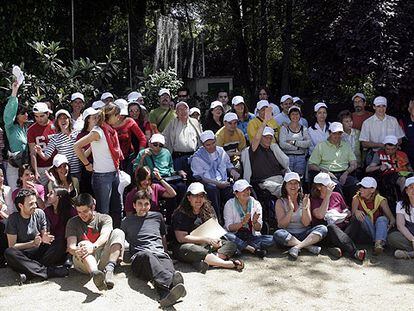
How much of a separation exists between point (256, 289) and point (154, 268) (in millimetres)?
1002

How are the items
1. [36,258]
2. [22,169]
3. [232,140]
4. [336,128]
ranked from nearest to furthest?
[36,258]
[22,169]
[336,128]
[232,140]

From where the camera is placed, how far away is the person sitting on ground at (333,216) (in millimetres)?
6064

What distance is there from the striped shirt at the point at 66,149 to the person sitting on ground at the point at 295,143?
8.72 ft

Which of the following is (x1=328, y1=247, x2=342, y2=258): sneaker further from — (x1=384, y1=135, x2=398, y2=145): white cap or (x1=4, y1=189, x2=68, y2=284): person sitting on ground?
(x1=4, y1=189, x2=68, y2=284): person sitting on ground

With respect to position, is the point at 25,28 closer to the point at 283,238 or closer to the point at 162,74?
the point at 162,74

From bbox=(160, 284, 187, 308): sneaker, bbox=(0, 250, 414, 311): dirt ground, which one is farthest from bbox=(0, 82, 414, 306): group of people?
bbox=(0, 250, 414, 311): dirt ground

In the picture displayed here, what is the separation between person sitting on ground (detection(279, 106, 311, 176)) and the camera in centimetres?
720

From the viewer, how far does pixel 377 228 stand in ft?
20.5

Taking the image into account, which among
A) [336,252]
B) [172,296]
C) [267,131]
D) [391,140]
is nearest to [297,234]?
[336,252]

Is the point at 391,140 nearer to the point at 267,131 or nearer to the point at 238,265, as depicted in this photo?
the point at 267,131

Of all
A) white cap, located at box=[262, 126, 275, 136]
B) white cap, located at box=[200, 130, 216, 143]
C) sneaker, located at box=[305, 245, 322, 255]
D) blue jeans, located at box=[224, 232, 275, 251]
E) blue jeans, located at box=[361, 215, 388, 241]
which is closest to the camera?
blue jeans, located at box=[224, 232, 275, 251]

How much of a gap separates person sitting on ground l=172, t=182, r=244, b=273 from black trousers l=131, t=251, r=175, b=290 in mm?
420

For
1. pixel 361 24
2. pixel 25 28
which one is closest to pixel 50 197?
pixel 361 24

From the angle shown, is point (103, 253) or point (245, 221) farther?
point (245, 221)
